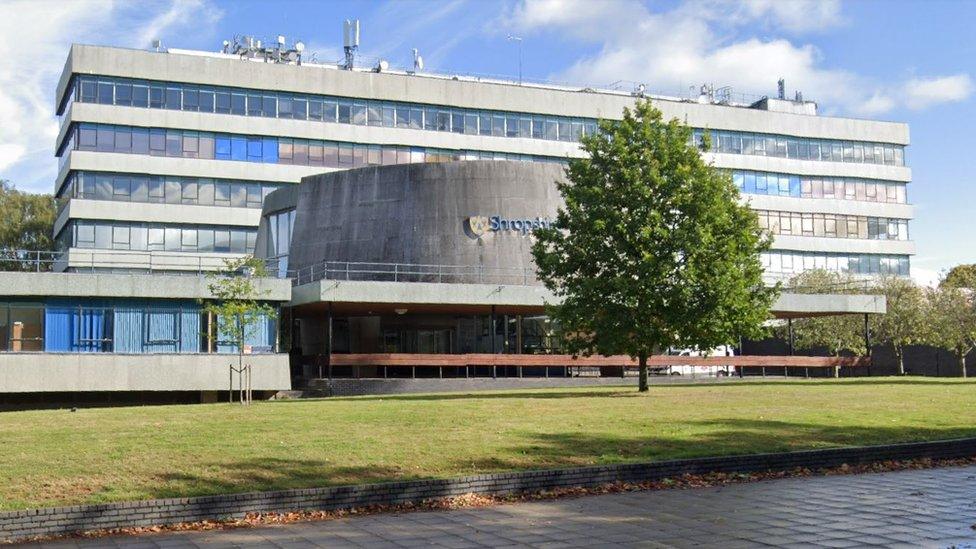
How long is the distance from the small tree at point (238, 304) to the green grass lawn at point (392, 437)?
28.5ft

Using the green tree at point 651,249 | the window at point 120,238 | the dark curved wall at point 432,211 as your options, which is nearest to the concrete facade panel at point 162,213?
the window at point 120,238

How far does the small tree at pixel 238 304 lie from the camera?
35.7 metres

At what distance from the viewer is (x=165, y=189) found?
7281cm

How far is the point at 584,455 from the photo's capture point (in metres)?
17.1

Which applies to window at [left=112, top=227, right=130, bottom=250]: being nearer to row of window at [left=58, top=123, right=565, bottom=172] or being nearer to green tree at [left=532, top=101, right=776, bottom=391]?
row of window at [left=58, top=123, right=565, bottom=172]

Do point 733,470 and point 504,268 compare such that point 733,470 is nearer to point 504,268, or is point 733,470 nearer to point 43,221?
point 504,268

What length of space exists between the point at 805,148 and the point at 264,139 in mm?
49640

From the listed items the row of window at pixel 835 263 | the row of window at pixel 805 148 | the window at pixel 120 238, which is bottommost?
the row of window at pixel 835 263

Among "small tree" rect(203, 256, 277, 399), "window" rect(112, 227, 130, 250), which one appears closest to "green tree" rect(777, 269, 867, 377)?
"small tree" rect(203, 256, 277, 399)

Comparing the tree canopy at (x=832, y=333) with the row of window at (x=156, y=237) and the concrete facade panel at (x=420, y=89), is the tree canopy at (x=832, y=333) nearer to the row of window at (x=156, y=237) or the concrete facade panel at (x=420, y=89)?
the concrete facade panel at (x=420, y=89)

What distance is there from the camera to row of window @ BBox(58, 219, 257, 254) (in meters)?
71.2

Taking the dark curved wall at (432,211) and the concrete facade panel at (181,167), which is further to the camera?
the concrete facade panel at (181,167)

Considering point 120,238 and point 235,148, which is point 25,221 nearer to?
point 120,238

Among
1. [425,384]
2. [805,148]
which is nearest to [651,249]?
[425,384]
